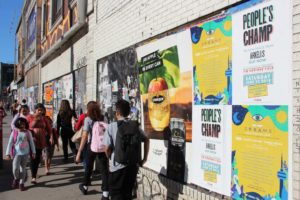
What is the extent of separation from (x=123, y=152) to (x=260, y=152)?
172 centimetres

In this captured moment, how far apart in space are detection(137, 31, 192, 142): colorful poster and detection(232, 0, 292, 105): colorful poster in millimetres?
1177

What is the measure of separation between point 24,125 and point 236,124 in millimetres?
5295

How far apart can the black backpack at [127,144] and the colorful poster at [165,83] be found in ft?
2.66

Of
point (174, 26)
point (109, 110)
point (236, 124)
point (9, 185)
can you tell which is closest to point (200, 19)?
point (174, 26)

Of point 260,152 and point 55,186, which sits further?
point 55,186

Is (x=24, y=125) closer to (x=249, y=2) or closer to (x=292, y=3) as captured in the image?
(x=249, y=2)

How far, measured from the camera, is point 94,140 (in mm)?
7348

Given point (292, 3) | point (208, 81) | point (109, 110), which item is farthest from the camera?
point (109, 110)

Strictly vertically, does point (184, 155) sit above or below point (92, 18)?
below

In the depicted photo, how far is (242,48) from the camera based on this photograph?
4.56 m

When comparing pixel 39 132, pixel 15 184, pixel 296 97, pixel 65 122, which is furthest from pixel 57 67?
pixel 296 97

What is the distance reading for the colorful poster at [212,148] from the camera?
4895 millimetres

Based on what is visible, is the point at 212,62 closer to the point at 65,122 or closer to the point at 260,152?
the point at 260,152

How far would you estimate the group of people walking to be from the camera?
535 centimetres
